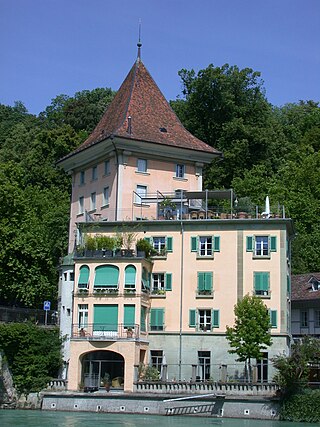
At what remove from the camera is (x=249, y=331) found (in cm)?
4619

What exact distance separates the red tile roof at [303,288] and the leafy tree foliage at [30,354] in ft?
57.6

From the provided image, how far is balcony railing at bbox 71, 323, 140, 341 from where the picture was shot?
158 feet

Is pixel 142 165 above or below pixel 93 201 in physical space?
above

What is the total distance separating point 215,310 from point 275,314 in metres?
3.52

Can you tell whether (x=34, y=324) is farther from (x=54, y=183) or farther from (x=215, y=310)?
(x=54, y=183)

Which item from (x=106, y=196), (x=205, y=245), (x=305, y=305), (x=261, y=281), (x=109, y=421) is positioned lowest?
(x=109, y=421)

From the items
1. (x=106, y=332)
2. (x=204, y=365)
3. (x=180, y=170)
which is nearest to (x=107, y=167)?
(x=180, y=170)

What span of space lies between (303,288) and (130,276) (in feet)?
51.2

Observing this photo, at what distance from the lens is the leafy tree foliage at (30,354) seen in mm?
48562

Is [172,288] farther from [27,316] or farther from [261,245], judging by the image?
[27,316]

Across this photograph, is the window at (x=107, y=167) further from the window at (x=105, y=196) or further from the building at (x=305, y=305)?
the building at (x=305, y=305)

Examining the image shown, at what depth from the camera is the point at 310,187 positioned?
232 ft

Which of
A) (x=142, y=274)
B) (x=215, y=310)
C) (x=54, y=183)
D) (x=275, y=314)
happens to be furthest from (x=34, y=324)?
(x=54, y=183)

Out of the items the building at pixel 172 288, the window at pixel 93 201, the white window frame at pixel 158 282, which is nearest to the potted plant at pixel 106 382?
the building at pixel 172 288
